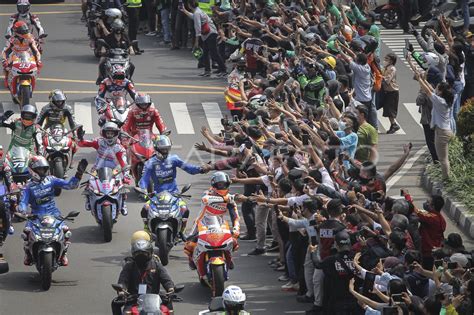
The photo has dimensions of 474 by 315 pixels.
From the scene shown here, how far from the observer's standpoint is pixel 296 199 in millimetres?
21016

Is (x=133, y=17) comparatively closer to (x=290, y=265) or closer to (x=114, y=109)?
(x=114, y=109)

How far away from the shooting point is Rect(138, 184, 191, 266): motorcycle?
22797 millimetres

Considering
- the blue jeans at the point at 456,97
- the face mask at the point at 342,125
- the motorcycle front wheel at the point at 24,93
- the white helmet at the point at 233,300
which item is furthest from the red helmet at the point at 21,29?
the white helmet at the point at 233,300

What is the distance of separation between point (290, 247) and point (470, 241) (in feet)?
11.6

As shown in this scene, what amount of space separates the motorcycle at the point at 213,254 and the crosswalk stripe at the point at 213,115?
10.3m

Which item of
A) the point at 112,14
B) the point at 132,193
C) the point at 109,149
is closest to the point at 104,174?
the point at 109,149

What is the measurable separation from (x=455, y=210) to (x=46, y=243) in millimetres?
7046

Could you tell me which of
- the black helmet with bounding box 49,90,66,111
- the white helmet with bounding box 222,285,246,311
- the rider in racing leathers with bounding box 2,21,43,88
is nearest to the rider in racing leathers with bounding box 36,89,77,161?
the black helmet with bounding box 49,90,66,111

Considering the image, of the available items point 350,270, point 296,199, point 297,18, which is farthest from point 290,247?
point 297,18

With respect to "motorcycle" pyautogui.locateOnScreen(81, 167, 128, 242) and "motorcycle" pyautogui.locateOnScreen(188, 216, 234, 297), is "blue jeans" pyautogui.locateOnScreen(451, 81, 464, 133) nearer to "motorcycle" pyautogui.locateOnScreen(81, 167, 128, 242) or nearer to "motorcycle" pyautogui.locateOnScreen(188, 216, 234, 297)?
"motorcycle" pyautogui.locateOnScreen(81, 167, 128, 242)

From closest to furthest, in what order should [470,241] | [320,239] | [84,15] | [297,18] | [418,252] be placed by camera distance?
[418,252] → [320,239] → [470,241] → [297,18] → [84,15]

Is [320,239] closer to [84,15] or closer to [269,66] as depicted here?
[269,66]

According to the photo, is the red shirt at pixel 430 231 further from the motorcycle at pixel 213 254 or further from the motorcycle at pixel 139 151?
the motorcycle at pixel 139 151

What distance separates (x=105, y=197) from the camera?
24344 millimetres
